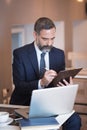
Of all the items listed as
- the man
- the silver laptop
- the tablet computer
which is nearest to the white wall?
the man

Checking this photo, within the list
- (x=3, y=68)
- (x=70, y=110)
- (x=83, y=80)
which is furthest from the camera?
(x=3, y=68)

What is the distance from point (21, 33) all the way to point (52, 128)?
13.0 ft

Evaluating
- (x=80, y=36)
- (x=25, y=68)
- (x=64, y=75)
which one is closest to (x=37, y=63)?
(x=25, y=68)

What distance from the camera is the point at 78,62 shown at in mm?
6777

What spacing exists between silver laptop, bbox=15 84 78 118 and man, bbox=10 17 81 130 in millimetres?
333

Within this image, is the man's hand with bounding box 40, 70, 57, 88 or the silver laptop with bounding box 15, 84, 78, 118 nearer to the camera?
the silver laptop with bounding box 15, 84, 78, 118

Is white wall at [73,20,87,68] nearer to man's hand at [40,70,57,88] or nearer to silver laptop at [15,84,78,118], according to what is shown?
man's hand at [40,70,57,88]

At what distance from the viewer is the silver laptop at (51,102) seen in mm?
1971

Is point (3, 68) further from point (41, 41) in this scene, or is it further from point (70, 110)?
point (70, 110)

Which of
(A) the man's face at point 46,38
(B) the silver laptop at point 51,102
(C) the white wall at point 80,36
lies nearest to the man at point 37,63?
(A) the man's face at point 46,38

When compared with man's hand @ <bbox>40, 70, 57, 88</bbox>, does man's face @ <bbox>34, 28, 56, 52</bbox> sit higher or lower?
higher

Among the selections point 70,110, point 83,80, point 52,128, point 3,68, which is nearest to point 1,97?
point 3,68

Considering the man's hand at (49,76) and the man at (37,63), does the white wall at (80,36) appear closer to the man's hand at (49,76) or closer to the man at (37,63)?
the man at (37,63)

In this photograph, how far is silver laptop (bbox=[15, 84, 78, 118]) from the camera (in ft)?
6.47
